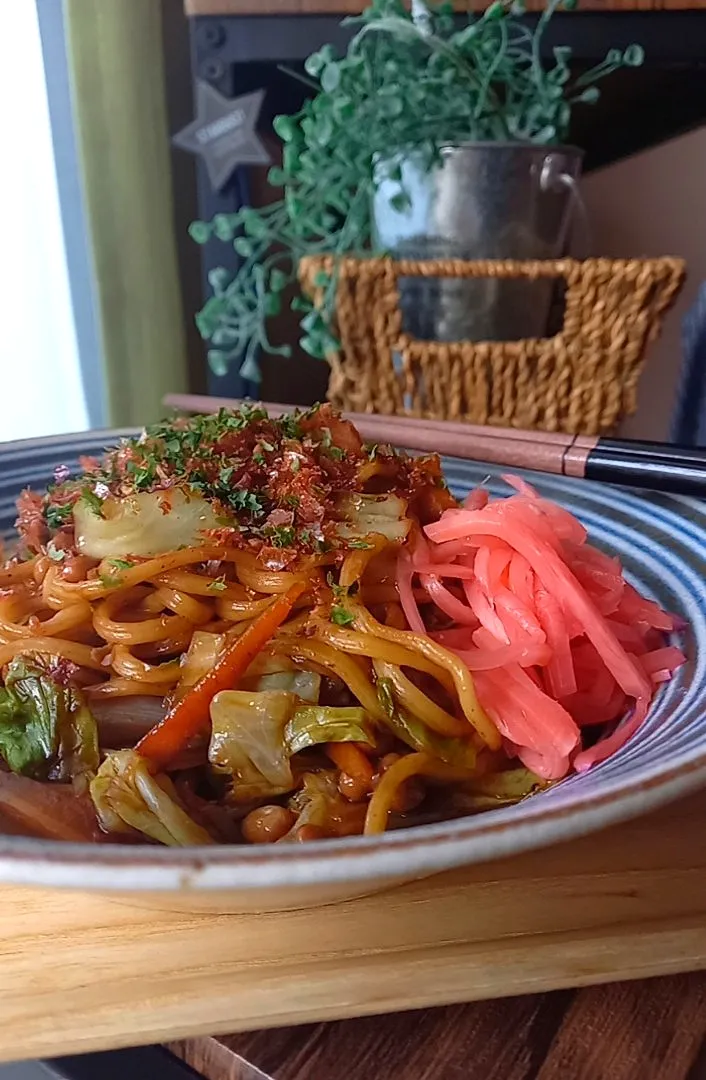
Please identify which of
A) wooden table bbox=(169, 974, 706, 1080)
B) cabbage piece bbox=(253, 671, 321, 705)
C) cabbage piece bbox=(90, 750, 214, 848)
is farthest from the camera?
cabbage piece bbox=(253, 671, 321, 705)

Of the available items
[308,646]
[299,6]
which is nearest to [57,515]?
[308,646]

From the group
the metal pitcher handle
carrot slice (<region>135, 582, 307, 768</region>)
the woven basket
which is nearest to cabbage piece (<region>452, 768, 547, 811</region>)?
carrot slice (<region>135, 582, 307, 768</region>)

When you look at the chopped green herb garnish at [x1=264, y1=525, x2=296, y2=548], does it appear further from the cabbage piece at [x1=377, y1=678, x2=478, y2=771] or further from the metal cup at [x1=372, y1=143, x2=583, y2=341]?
the metal cup at [x1=372, y1=143, x2=583, y2=341]

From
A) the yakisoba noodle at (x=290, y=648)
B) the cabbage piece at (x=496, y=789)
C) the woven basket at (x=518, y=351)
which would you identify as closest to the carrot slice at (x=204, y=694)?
the yakisoba noodle at (x=290, y=648)

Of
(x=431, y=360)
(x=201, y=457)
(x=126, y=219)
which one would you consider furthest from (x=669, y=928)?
(x=126, y=219)

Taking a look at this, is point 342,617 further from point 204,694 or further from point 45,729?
point 45,729

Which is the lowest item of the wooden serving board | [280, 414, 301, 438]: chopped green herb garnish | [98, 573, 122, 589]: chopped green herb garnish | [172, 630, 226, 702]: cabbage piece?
the wooden serving board
